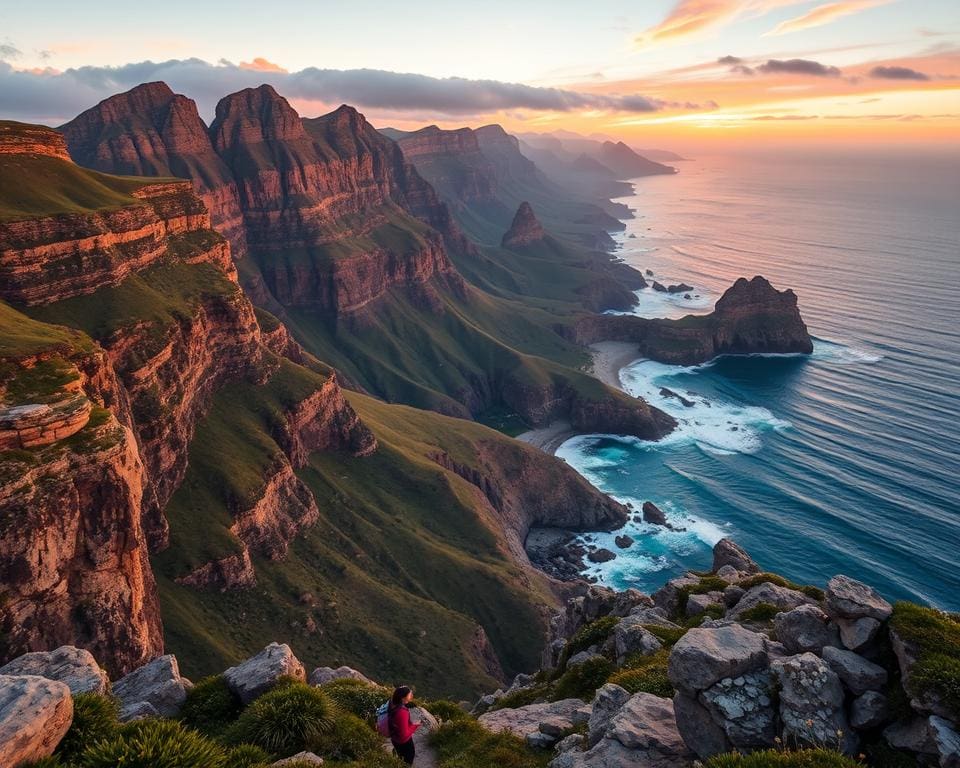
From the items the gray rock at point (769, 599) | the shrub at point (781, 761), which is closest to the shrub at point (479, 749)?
the shrub at point (781, 761)

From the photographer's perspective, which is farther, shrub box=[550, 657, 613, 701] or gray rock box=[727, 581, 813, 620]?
gray rock box=[727, 581, 813, 620]

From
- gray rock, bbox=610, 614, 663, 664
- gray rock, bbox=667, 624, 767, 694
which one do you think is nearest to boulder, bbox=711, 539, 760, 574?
gray rock, bbox=610, 614, 663, 664

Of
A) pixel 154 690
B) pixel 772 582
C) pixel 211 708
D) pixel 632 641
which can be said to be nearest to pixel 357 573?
pixel 632 641

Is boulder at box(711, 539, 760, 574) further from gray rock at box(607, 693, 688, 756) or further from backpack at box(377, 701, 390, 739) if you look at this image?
backpack at box(377, 701, 390, 739)

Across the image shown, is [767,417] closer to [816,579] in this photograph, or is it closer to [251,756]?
[816,579]

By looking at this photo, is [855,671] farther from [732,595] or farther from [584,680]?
[732,595]

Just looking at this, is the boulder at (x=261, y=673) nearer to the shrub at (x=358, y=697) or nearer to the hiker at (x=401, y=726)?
the shrub at (x=358, y=697)
